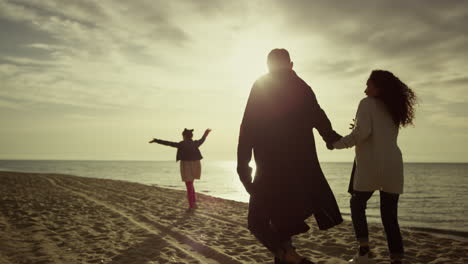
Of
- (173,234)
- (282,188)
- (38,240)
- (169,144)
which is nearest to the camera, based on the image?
(282,188)

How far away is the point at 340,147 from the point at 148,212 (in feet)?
26.4

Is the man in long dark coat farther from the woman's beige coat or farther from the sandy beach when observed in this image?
the sandy beach

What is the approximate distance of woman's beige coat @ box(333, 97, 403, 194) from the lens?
415 centimetres

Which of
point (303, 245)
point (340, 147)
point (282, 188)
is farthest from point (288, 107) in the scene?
point (303, 245)

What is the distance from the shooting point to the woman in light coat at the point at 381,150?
13.7 ft

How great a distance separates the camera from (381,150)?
421 cm

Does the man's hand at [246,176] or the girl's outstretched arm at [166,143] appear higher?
the girl's outstretched arm at [166,143]

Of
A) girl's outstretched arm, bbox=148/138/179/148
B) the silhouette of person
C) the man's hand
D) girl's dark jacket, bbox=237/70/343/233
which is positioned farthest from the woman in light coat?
the silhouette of person

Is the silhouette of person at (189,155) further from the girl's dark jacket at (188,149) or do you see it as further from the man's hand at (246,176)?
the man's hand at (246,176)

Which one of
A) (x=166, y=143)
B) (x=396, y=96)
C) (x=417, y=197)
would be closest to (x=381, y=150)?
(x=396, y=96)

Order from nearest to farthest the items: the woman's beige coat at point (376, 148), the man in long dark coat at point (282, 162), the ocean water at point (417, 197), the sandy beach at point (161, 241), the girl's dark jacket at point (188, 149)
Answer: the man in long dark coat at point (282, 162) < the woman's beige coat at point (376, 148) < the sandy beach at point (161, 241) < the girl's dark jacket at point (188, 149) < the ocean water at point (417, 197)

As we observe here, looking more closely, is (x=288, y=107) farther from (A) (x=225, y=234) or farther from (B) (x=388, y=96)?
(A) (x=225, y=234)

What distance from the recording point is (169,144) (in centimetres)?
1093

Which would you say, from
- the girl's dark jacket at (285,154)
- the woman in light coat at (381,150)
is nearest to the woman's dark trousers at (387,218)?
the woman in light coat at (381,150)
